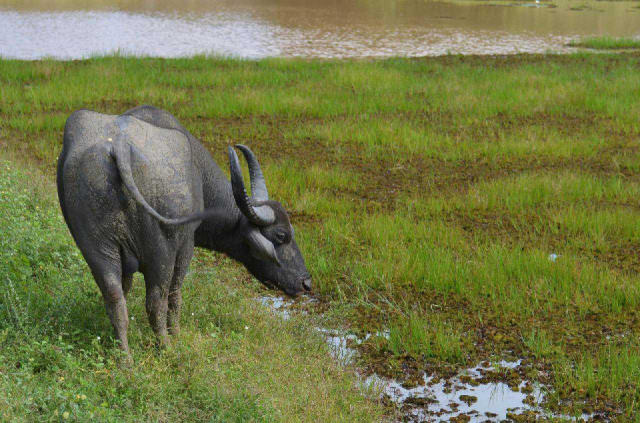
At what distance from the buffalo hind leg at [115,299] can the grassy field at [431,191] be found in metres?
0.23

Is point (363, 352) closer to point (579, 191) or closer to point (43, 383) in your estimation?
point (43, 383)

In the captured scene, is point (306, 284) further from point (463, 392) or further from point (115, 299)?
point (115, 299)

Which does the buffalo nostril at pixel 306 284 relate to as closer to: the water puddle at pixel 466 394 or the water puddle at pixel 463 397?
the water puddle at pixel 466 394

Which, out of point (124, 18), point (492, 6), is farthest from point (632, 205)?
point (492, 6)

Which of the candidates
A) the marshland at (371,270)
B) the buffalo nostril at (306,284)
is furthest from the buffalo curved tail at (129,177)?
the buffalo nostril at (306,284)

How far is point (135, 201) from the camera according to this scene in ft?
10.7

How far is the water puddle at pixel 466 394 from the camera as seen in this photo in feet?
12.4

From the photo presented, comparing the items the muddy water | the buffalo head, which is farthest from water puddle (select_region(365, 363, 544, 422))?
the muddy water

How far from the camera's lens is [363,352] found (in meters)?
4.36

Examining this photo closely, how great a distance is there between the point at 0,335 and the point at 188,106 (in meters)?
6.77

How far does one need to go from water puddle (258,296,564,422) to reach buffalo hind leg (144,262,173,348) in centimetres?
106

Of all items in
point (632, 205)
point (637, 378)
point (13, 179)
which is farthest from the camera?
point (632, 205)

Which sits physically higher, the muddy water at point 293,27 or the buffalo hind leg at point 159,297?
the muddy water at point 293,27

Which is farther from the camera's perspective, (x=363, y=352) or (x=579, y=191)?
(x=579, y=191)
